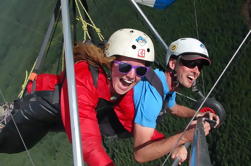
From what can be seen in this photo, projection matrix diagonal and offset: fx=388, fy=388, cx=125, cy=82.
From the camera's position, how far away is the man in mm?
2997

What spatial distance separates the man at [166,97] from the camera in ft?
Result: 9.83

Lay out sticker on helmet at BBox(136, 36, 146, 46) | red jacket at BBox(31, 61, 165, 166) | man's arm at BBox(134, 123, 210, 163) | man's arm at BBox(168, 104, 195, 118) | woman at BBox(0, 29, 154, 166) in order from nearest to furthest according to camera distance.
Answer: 1. red jacket at BBox(31, 61, 165, 166)
2. woman at BBox(0, 29, 154, 166)
3. man's arm at BBox(134, 123, 210, 163)
4. sticker on helmet at BBox(136, 36, 146, 46)
5. man's arm at BBox(168, 104, 195, 118)

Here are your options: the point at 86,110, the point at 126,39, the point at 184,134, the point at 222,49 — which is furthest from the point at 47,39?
the point at 222,49

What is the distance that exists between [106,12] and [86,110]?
1638 centimetres

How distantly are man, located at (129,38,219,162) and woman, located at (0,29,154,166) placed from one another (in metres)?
0.17

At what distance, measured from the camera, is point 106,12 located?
18703 millimetres

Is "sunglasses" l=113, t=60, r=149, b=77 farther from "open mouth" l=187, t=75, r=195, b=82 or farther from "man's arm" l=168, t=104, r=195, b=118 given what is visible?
"man's arm" l=168, t=104, r=195, b=118

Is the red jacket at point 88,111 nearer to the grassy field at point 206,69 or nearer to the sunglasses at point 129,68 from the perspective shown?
the sunglasses at point 129,68

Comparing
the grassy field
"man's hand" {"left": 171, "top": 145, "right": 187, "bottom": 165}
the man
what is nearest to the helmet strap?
the man

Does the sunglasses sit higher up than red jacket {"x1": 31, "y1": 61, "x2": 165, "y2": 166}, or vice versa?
the sunglasses

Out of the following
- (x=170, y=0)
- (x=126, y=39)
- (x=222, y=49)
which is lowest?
(x=222, y=49)

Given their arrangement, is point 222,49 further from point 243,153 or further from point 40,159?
point 40,159

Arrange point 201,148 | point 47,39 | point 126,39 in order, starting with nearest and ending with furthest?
point 201,148 → point 126,39 → point 47,39

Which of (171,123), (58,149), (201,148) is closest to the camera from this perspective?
(201,148)
